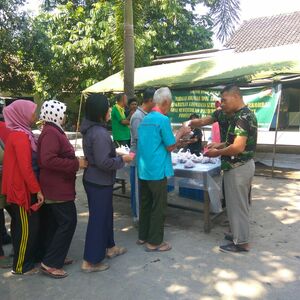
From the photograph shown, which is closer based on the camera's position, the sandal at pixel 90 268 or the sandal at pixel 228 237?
the sandal at pixel 90 268

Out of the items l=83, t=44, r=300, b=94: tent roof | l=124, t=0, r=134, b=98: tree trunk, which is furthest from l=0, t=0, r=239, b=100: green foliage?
l=124, t=0, r=134, b=98: tree trunk

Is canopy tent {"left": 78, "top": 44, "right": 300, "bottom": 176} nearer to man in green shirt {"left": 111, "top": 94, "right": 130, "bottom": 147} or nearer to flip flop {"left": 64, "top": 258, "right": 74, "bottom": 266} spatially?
man in green shirt {"left": 111, "top": 94, "right": 130, "bottom": 147}

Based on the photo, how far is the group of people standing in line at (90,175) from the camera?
10.4 feet

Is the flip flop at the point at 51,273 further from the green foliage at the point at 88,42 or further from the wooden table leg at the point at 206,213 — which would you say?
the green foliage at the point at 88,42

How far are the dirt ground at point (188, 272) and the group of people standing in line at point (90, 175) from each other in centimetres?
15

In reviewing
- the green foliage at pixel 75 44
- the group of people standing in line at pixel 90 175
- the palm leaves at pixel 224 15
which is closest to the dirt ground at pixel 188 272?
the group of people standing in line at pixel 90 175

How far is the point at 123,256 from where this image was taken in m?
3.86

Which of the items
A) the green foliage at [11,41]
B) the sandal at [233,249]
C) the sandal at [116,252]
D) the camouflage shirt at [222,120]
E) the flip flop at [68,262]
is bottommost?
the flip flop at [68,262]

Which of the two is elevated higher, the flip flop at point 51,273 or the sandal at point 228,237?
the sandal at point 228,237

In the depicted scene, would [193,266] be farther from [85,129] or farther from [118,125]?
[118,125]

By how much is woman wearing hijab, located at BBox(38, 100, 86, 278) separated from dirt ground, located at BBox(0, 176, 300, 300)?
236 mm

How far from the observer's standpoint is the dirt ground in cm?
310

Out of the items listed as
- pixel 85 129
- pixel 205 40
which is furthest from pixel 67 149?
pixel 205 40

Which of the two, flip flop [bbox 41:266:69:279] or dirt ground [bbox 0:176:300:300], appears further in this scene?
flip flop [bbox 41:266:69:279]
